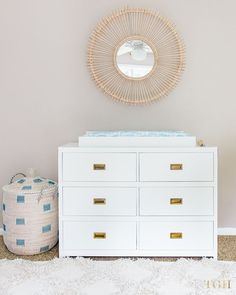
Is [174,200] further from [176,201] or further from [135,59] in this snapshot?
[135,59]

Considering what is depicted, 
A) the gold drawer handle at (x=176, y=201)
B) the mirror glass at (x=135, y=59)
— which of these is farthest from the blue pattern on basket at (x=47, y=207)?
the mirror glass at (x=135, y=59)

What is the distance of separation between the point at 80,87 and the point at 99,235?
1.20 m

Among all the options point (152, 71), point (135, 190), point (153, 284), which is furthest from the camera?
point (152, 71)

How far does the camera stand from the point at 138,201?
2.56 metres

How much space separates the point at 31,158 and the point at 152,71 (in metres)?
1.22

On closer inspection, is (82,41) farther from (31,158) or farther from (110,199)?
(110,199)

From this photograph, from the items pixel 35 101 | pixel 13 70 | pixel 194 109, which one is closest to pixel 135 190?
pixel 194 109

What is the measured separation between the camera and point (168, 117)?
3086mm

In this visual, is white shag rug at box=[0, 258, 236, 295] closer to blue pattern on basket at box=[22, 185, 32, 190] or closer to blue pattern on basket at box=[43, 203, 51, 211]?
blue pattern on basket at box=[43, 203, 51, 211]

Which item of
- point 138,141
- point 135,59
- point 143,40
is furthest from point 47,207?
→ point 143,40

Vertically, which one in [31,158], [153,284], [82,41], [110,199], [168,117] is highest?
[82,41]

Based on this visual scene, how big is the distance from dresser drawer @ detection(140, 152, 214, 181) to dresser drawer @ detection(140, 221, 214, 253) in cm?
32

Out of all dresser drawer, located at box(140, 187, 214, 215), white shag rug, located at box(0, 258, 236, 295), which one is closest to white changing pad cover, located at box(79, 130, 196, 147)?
dresser drawer, located at box(140, 187, 214, 215)

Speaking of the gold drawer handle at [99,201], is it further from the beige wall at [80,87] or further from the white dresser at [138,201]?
the beige wall at [80,87]
